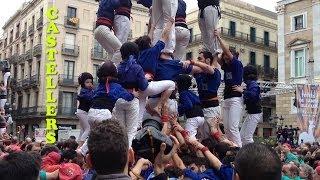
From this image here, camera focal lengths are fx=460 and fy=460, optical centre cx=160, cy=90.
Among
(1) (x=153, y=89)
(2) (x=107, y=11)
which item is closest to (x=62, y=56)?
(2) (x=107, y=11)

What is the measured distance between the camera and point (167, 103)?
815 cm

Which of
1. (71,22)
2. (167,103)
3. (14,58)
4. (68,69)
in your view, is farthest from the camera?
(14,58)

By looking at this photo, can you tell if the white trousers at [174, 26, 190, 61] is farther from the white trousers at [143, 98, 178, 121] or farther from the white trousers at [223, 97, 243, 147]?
the white trousers at [143, 98, 178, 121]

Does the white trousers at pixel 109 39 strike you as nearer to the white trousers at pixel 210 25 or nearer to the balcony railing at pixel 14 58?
the white trousers at pixel 210 25

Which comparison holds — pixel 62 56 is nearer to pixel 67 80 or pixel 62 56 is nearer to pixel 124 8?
pixel 67 80

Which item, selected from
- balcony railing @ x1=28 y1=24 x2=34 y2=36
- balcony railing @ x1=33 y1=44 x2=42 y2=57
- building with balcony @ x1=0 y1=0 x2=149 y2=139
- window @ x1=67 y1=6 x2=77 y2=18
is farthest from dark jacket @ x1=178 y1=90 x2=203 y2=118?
balcony railing @ x1=28 y1=24 x2=34 y2=36

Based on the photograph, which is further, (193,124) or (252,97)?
(252,97)

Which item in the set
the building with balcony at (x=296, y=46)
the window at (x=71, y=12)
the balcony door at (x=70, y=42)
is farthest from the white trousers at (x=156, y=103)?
the window at (x=71, y=12)

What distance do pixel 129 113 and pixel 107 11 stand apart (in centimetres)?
251

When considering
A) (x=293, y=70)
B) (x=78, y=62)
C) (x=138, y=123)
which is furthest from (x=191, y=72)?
(x=78, y=62)

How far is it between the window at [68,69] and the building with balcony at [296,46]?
21928mm

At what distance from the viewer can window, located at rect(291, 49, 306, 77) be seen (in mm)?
36656

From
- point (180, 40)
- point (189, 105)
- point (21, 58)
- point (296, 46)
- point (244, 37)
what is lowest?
point (189, 105)

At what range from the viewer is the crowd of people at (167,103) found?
4.70 metres
